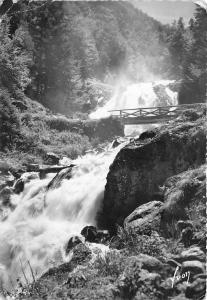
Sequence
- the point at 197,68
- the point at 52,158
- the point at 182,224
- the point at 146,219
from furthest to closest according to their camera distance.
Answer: the point at 197,68
the point at 52,158
the point at 146,219
the point at 182,224

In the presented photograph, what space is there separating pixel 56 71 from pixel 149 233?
1434 inches

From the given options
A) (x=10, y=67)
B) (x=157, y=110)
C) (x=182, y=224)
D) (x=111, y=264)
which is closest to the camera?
(x=111, y=264)

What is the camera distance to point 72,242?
12.7 meters

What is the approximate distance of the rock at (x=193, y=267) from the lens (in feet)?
25.4

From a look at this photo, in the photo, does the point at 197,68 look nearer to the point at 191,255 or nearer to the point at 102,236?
the point at 102,236

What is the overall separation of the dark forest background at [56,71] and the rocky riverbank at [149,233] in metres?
14.9

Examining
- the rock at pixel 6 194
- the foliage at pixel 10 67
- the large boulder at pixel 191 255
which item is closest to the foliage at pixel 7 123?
the foliage at pixel 10 67

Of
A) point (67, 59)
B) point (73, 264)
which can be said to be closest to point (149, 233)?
point (73, 264)

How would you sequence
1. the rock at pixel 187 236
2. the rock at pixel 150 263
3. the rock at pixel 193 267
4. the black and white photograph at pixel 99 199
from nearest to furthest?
the rock at pixel 193 267 → the rock at pixel 150 263 → the black and white photograph at pixel 99 199 → the rock at pixel 187 236

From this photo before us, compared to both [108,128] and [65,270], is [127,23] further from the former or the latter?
[65,270]


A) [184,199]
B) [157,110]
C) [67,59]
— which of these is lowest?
[184,199]

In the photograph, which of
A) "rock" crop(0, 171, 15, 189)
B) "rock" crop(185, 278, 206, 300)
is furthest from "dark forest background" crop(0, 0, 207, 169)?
"rock" crop(185, 278, 206, 300)

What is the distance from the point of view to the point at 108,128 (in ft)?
118

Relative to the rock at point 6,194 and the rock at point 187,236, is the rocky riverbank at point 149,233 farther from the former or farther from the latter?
the rock at point 6,194
